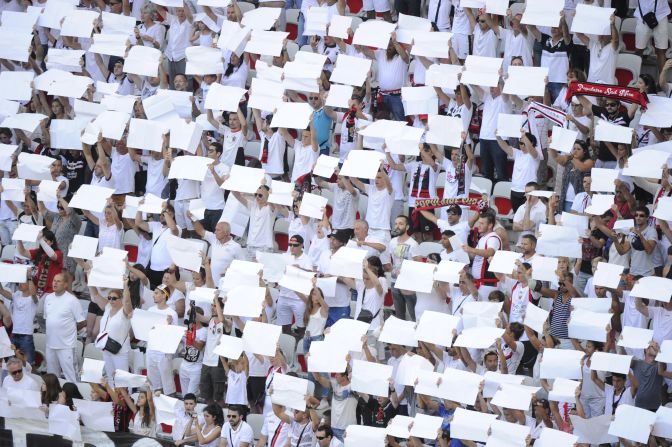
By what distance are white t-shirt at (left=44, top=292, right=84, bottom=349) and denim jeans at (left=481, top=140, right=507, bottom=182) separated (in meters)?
4.60

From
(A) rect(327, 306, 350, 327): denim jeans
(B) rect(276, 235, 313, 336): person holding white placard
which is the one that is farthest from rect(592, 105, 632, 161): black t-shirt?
(B) rect(276, 235, 313, 336): person holding white placard

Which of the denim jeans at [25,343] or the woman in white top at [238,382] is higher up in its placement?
the woman in white top at [238,382]

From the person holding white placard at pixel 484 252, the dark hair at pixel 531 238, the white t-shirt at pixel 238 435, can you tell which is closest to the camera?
the white t-shirt at pixel 238 435

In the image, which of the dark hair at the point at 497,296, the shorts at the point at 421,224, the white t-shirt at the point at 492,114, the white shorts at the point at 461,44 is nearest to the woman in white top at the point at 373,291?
the shorts at the point at 421,224

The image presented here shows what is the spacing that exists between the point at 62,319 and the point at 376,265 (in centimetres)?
340

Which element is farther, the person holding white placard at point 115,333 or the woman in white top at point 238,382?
the person holding white placard at point 115,333

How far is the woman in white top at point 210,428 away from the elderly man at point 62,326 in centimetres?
214

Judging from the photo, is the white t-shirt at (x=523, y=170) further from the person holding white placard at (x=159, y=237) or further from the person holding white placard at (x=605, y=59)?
the person holding white placard at (x=159, y=237)

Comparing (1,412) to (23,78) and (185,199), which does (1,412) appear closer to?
(185,199)

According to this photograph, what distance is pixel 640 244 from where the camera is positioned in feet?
52.5

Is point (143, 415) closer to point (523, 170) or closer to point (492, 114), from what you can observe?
point (523, 170)

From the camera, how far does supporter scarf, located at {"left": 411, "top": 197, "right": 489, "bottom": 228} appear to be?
1683 centimetres

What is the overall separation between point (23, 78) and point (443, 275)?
266 inches

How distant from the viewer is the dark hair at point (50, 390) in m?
16.4
